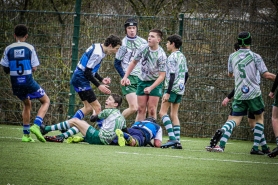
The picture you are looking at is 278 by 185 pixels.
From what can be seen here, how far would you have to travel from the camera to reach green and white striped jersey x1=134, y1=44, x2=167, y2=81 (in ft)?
35.8

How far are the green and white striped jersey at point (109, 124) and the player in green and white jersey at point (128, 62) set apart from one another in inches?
89.9

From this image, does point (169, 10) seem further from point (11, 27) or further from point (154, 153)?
point (154, 153)

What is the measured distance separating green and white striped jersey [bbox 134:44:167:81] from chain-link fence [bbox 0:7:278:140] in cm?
349

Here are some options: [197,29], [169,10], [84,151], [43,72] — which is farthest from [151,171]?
[169,10]

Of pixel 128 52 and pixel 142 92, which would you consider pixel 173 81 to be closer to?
pixel 142 92

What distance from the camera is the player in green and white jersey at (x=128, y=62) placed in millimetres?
12375

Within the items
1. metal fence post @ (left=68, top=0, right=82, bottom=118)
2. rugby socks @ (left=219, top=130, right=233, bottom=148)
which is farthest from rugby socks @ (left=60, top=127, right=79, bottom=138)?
metal fence post @ (left=68, top=0, right=82, bottom=118)

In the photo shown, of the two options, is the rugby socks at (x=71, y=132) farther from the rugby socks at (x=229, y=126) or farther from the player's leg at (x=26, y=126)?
the rugby socks at (x=229, y=126)

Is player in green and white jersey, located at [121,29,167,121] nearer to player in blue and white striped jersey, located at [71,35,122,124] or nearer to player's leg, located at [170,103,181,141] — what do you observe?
player's leg, located at [170,103,181,141]

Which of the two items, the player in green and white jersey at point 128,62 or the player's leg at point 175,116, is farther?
the player in green and white jersey at point 128,62

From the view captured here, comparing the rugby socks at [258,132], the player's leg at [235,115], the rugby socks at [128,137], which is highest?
the player's leg at [235,115]

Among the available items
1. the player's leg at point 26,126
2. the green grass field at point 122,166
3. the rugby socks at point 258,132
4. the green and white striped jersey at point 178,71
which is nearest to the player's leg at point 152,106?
the green and white striped jersey at point 178,71

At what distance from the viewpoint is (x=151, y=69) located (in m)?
11.0

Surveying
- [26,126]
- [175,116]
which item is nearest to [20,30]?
[26,126]
